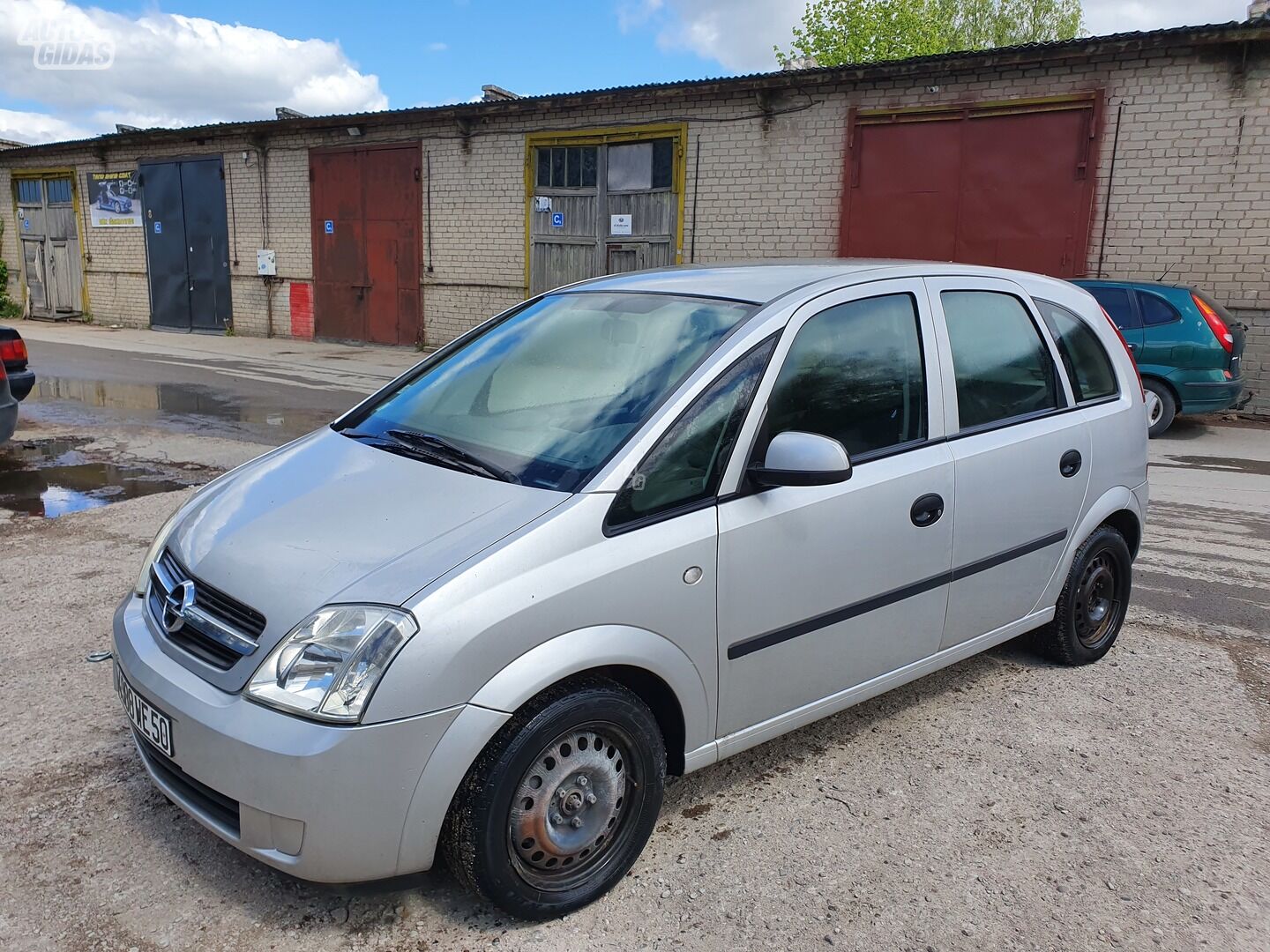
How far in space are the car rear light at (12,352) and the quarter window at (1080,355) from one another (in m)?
7.81

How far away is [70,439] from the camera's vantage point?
29.2 ft

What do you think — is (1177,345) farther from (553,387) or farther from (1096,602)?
(553,387)

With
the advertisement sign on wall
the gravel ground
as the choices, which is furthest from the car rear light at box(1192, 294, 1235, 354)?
the advertisement sign on wall

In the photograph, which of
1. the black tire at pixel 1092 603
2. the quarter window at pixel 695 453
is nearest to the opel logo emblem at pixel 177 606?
the quarter window at pixel 695 453

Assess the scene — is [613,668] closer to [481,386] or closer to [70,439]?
[481,386]

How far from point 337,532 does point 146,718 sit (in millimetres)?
715

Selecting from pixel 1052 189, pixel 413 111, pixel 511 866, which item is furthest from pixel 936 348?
pixel 413 111

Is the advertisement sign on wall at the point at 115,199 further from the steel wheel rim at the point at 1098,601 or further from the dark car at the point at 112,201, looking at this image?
the steel wheel rim at the point at 1098,601

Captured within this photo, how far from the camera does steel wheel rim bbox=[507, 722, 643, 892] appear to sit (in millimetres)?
2457

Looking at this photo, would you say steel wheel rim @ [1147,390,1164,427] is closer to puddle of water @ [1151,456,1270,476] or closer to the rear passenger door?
puddle of water @ [1151,456,1270,476]

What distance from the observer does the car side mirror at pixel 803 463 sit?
270 cm

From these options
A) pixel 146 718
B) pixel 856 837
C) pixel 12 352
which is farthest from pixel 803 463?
pixel 12 352

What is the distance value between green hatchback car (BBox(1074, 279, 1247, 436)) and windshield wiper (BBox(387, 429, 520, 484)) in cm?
884

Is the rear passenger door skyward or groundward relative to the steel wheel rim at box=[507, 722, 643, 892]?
skyward
